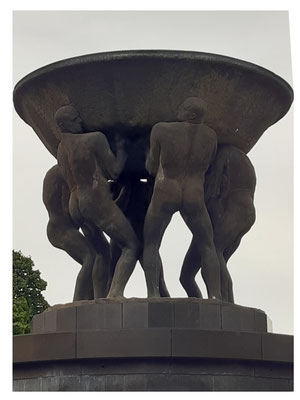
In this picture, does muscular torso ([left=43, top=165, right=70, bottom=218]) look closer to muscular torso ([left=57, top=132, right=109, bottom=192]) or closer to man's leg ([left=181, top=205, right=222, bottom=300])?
muscular torso ([left=57, top=132, right=109, bottom=192])

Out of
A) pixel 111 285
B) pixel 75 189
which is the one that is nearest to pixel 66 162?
pixel 75 189

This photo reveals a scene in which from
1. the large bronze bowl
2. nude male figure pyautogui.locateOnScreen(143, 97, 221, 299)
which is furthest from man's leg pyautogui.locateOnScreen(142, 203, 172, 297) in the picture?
the large bronze bowl

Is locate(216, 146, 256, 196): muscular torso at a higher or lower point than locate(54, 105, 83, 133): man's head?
lower

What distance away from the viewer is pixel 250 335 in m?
14.5

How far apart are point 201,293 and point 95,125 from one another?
2.79 meters

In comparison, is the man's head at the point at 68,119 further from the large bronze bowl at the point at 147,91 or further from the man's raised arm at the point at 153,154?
the man's raised arm at the point at 153,154

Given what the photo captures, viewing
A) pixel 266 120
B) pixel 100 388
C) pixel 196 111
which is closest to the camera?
pixel 100 388

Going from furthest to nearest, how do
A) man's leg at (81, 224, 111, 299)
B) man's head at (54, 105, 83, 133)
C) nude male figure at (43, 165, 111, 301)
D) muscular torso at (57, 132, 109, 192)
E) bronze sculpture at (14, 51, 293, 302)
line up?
nude male figure at (43, 165, 111, 301), man's leg at (81, 224, 111, 299), man's head at (54, 105, 83, 133), muscular torso at (57, 132, 109, 192), bronze sculpture at (14, 51, 293, 302)

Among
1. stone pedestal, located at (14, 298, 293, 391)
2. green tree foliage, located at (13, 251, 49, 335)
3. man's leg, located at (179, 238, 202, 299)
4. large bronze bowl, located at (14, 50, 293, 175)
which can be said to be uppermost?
large bronze bowl, located at (14, 50, 293, 175)

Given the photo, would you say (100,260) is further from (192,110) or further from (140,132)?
(192,110)

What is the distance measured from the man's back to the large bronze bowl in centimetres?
34

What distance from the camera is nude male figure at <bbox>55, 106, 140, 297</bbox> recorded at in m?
15.2

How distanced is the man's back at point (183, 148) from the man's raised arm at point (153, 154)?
0.13 ft

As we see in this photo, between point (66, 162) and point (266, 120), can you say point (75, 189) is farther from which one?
point (266, 120)
